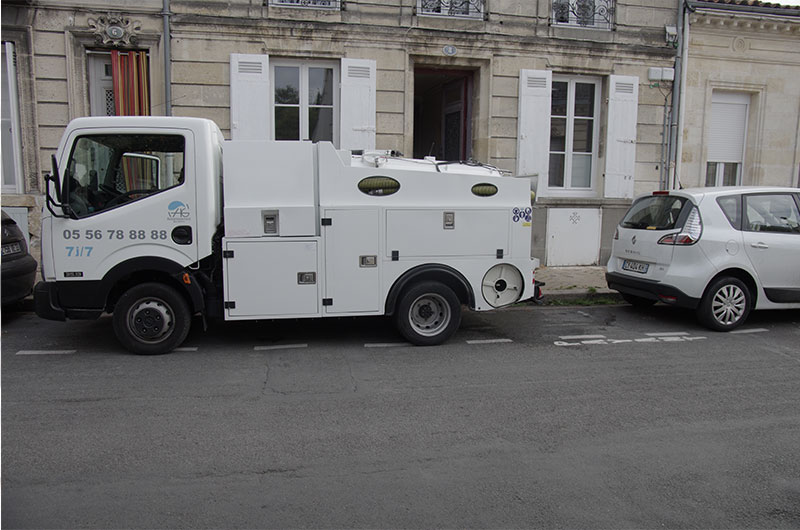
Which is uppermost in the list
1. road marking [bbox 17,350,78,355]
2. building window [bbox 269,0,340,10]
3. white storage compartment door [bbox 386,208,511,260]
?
building window [bbox 269,0,340,10]

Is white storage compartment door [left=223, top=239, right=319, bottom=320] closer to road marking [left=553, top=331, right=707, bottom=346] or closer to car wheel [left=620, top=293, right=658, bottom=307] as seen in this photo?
road marking [left=553, top=331, right=707, bottom=346]

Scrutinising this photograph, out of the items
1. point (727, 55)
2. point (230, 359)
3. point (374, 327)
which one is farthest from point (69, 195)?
point (727, 55)

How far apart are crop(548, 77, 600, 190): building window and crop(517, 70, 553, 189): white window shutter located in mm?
432

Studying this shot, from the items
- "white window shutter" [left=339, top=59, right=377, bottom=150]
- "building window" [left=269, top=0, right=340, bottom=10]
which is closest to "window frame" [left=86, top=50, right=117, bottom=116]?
"building window" [left=269, top=0, right=340, bottom=10]

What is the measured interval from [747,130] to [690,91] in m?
1.89

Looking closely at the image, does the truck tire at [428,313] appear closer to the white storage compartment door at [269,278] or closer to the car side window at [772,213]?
the white storage compartment door at [269,278]

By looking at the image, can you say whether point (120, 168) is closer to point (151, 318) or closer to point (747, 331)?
point (151, 318)

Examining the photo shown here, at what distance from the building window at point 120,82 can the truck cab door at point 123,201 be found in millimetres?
5222

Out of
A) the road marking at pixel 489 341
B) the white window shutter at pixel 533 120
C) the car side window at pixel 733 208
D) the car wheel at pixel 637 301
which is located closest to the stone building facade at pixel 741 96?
the white window shutter at pixel 533 120

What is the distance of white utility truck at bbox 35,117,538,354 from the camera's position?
612cm

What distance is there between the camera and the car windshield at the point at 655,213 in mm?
7785

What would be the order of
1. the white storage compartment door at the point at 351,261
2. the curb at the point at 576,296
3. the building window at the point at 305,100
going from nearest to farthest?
1. the white storage compartment door at the point at 351,261
2. the curb at the point at 576,296
3. the building window at the point at 305,100

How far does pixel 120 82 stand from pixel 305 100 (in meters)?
3.29

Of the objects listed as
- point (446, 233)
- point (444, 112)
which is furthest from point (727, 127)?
point (446, 233)
